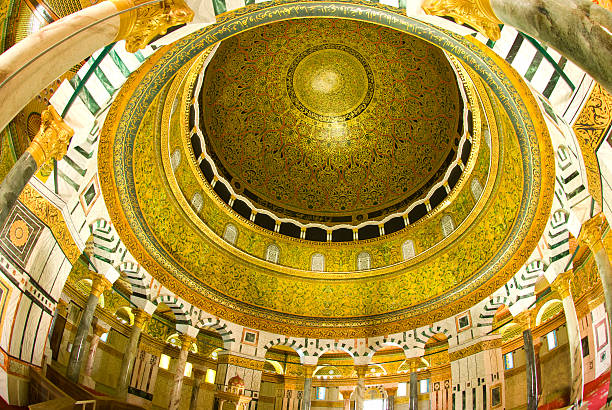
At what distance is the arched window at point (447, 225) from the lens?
17156 mm

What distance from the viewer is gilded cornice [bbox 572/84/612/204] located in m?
6.68

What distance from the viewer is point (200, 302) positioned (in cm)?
1655

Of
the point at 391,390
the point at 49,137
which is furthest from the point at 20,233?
the point at 391,390

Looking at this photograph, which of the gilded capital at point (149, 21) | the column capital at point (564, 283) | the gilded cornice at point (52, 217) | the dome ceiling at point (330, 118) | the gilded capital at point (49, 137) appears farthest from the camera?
the dome ceiling at point (330, 118)

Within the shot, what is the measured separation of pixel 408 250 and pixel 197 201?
8855mm

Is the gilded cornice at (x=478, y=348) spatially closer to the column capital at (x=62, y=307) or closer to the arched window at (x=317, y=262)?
the arched window at (x=317, y=262)

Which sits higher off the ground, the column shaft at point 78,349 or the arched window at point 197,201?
the arched window at point 197,201

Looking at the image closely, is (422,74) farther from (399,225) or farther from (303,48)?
(399,225)

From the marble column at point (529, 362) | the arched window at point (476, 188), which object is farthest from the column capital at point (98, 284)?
the arched window at point (476, 188)

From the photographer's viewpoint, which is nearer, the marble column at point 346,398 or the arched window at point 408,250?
the arched window at point 408,250

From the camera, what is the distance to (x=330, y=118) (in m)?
21.1

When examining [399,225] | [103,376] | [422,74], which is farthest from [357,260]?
[103,376]

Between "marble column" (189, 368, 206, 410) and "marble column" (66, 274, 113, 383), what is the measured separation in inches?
264

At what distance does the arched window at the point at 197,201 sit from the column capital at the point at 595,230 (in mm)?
13093
